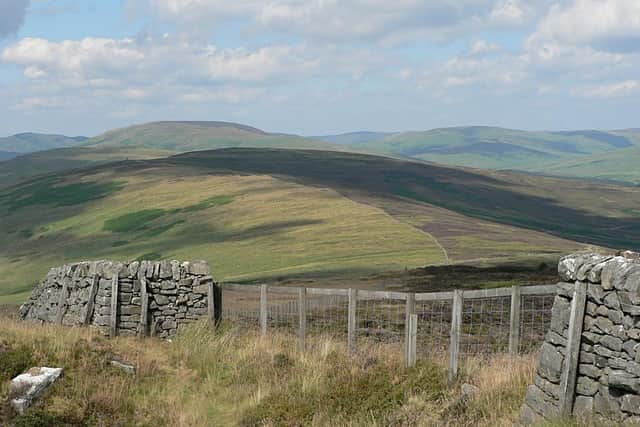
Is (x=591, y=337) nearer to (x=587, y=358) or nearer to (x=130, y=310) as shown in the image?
(x=587, y=358)

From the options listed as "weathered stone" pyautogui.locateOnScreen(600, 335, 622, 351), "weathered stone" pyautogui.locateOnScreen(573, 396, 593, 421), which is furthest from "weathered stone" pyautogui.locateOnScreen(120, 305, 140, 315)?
"weathered stone" pyautogui.locateOnScreen(600, 335, 622, 351)

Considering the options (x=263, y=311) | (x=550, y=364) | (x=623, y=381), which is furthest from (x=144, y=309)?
(x=623, y=381)

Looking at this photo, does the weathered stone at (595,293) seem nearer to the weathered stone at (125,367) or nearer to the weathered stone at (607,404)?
the weathered stone at (607,404)

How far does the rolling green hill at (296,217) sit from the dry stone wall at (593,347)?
133 feet

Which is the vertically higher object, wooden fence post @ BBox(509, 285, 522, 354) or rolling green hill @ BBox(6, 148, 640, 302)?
wooden fence post @ BBox(509, 285, 522, 354)

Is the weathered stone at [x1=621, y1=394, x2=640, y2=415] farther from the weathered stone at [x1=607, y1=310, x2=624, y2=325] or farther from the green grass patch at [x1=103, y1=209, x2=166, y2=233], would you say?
the green grass patch at [x1=103, y1=209, x2=166, y2=233]

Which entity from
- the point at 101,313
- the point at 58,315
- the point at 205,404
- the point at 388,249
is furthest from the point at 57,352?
the point at 388,249

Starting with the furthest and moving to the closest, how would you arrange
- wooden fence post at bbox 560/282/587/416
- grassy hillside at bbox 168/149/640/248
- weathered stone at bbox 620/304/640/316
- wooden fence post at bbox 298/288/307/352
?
grassy hillside at bbox 168/149/640/248 → wooden fence post at bbox 298/288/307/352 → wooden fence post at bbox 560/282/587/416 → weathered stone at bbox 620/304/640/316

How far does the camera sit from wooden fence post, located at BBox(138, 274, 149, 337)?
794 inches

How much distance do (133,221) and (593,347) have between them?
99511 mm

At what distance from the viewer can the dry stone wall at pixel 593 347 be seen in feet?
30.0

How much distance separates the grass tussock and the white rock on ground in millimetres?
161

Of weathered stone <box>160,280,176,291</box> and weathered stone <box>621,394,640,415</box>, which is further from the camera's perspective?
weathered stone <box>160,280,176,291</box>

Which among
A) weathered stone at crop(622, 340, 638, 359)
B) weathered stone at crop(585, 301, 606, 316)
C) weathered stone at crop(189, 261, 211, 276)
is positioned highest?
weathered stone at crop(585, 301, 606, 316)
